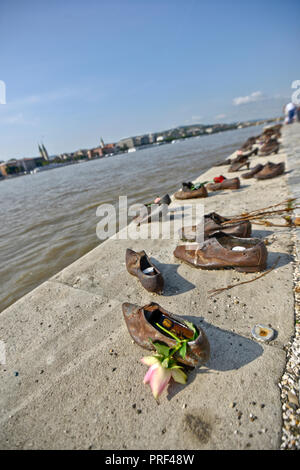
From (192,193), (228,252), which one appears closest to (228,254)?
(228,252)

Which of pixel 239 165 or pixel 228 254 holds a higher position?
pixel 228 254

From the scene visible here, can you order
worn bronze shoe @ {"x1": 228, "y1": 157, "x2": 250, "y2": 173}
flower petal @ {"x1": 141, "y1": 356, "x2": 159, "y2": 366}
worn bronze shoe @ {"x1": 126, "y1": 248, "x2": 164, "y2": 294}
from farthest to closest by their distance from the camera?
worn bronze shoe @ {"x1": 228, "y1": 157, "x2": 250, "y2": 173}, worn bronze shoe @ {"x1": 126, "y1": 248, "x2": 164, "y2": 294}, flower petal @ {"x1": 141, "y1": 356, "x2": 159, "y2": 366}

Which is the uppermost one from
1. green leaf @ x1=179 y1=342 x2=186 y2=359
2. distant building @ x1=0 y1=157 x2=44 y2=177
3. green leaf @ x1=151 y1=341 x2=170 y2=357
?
green leaf @ x1=179 y1=342 x2=186 y2=359

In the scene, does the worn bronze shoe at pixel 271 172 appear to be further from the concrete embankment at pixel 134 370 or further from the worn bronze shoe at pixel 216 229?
the concrete embankment at pixel 134 370

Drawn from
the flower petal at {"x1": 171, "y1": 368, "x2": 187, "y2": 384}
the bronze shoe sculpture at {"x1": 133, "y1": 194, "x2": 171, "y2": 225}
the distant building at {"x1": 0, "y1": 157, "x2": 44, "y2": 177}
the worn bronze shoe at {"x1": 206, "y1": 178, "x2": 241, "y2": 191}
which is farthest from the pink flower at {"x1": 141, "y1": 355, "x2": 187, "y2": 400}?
the distant building at {"x1": 0, "y1": 157, "x2": 44, "y2": 177}

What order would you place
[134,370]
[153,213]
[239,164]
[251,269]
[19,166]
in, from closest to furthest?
[134,370] → [251,269] → [153,213] → [239,164] → [19,166]

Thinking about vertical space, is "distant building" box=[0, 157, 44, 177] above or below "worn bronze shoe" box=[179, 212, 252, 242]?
below

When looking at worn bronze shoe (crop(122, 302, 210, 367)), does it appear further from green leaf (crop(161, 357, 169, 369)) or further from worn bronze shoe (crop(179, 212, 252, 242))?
worn bronze shoe (crop(179, 212, 252, 242))

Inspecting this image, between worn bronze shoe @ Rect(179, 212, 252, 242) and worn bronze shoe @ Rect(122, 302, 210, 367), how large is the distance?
1.52 metres

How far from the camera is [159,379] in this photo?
4.97ft

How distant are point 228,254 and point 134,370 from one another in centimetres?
171

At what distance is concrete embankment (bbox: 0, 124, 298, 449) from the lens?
54.7 inches

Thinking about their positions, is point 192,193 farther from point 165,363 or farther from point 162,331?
point 165,363
